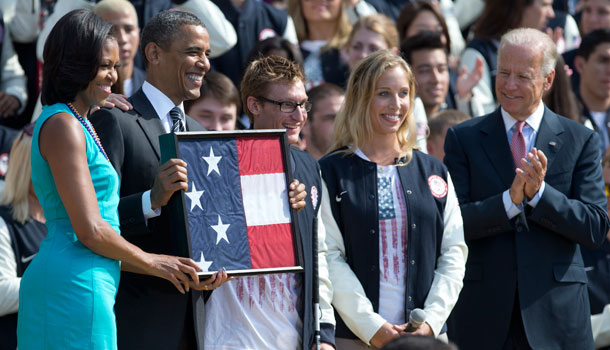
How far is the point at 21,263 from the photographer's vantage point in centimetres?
610

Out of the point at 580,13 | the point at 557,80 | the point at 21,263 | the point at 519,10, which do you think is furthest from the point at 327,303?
the point at 580,13

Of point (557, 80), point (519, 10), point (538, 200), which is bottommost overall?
point (538, 200)

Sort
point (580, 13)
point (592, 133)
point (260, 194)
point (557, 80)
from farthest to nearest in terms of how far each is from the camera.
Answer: point (580, 13) → point (557, 80) → point (592, 133) → point (260, 194)

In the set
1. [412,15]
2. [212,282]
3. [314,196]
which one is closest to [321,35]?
[412,15]

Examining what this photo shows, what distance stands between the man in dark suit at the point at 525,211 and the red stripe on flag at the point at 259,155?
1476 millimetres

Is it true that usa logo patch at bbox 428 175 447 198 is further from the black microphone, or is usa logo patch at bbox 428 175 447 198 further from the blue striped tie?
the blue striped tie

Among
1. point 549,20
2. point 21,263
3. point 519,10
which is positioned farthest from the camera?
point 549,20

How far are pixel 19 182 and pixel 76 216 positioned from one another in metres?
2.64

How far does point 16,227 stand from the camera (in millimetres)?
6105

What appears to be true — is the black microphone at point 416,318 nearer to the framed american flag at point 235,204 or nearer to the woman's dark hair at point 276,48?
the framed american flag at point 235,204

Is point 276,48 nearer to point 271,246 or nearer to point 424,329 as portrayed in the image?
point 424,329

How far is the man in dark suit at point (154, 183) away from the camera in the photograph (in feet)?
13.4

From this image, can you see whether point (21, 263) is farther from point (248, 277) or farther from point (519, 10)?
point (519, 10)

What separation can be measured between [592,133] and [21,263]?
12.1ft
